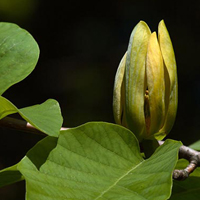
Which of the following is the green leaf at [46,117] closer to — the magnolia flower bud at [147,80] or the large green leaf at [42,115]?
the large green leaf at [42,115]

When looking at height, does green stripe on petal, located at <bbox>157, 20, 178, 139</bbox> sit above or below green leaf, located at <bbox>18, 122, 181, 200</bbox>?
above

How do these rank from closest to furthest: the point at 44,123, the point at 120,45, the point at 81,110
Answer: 1. the point at 44,123
2. the point at 81,110
3. the point at 120,45

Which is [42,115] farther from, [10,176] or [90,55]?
[90,55]

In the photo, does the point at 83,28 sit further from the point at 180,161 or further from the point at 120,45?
the point at 180,161

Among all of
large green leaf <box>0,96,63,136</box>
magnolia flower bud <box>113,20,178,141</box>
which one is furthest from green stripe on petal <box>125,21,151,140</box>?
large green leaf <box>0,96,63,136</box>

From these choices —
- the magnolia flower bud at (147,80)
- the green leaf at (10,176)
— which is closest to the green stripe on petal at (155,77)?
the magnolia flower bud at (147,80)

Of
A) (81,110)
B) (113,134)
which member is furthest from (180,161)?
(81,110)

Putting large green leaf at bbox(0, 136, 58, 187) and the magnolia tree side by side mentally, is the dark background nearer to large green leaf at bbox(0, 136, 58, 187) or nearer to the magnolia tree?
the magnolia tree

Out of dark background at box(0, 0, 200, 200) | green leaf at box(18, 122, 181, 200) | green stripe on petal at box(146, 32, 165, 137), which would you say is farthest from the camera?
dark background at box(0, 0, 200, 200)
